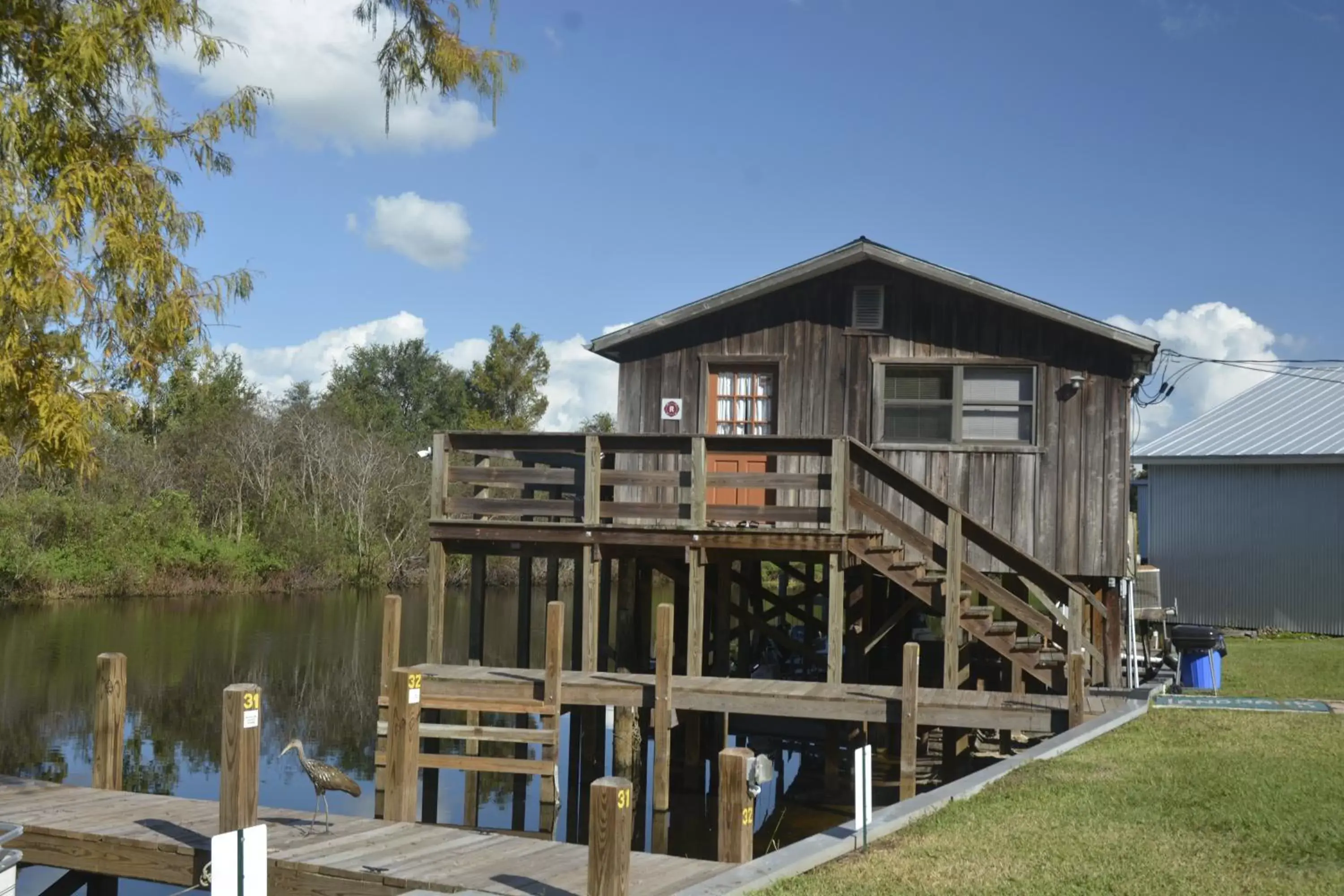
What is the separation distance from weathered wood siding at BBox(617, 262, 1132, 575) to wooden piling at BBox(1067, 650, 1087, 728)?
12.5ft

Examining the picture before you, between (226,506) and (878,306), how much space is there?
4018cm

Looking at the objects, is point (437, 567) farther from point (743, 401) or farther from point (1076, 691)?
point (1076, 691)

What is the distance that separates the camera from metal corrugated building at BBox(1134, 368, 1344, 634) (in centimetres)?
2973

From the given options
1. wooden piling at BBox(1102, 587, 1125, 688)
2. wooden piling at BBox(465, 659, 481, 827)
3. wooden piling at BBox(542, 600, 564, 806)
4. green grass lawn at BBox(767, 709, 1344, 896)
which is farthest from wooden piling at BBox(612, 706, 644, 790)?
wooden piling at BBox(1102, 587, 1125, 688)

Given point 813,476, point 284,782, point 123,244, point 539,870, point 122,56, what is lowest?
point 284,782

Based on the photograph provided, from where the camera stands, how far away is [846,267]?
720 inches

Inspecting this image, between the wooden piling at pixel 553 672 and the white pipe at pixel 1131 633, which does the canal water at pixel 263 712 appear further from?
the white pipe at pixel 1131 633

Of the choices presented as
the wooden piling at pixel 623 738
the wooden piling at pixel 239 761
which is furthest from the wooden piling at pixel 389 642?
the wooden piling at pixel 239 761

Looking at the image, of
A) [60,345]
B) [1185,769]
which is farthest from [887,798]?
[60,345]

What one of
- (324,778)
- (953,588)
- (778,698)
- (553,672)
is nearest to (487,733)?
(553,672)

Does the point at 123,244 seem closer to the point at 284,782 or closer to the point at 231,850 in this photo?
the point at 231,850

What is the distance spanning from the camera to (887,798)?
16594mm

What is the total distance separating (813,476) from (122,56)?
843 cm

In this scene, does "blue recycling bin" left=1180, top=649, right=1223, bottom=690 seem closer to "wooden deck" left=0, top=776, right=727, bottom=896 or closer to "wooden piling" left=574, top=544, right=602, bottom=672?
"wooden piling" left=574, top=544, right=602, bottom=672
